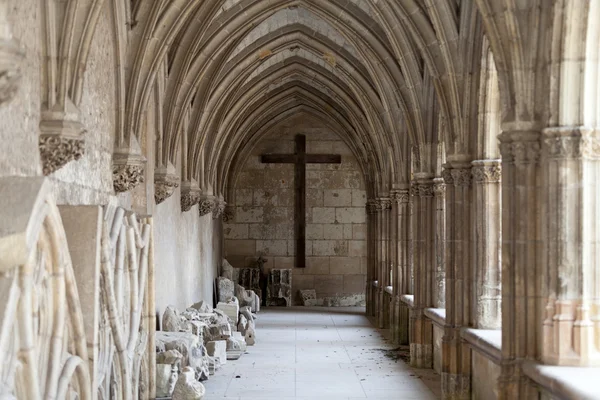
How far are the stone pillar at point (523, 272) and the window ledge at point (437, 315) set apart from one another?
3.43 meters

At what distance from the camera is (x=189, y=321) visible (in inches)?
502

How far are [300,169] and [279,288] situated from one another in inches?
134

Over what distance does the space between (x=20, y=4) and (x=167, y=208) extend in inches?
305

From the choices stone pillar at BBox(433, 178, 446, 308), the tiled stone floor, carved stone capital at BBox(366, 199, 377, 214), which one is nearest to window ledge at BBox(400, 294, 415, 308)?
stone pillar at BBox(433, 178, 446, 308)

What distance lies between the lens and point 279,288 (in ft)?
79.9

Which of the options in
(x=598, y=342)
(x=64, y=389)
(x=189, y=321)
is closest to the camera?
(x=64, y=389)

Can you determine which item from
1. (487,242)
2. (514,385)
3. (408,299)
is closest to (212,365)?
(408,299)

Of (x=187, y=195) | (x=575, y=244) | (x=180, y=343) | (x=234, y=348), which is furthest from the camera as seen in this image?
(x=187, y=195)

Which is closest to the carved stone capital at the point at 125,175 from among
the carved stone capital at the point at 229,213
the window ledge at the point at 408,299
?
the window ledge at the point at 408,299

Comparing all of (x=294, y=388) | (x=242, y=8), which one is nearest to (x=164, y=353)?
(x=294, y=388)

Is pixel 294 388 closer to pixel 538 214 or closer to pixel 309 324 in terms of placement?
pixel 538 214

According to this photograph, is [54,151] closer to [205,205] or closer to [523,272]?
[523,272]

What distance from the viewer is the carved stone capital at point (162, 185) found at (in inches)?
512

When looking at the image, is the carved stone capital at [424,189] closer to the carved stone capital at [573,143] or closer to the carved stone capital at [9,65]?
the carved stone capital at [573,143]
